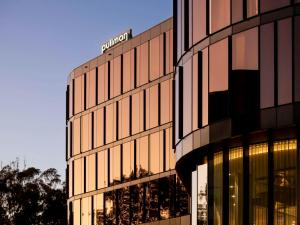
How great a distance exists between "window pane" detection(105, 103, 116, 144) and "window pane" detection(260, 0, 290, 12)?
37.9 metres

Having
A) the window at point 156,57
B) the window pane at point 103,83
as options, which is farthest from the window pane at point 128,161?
the window at point 156,57

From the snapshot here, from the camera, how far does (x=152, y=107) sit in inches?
2778

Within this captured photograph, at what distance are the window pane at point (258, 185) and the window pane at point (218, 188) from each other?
224 centimetres

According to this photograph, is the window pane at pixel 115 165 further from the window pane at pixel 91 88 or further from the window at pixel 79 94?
the window at pixel 79 94

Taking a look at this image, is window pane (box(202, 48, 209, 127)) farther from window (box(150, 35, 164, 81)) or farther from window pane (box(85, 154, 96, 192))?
window pane (box(85, 154, 96, 192))

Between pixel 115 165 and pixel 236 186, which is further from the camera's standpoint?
pixel 115 165

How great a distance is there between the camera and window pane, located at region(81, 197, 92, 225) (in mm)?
81688

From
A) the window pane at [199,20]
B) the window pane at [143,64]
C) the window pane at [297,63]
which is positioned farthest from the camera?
the window pane at [143,64]

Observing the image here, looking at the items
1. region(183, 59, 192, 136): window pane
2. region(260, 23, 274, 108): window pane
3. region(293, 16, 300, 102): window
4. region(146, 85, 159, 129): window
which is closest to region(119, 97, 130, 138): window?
region(146, 85, 159, 129): window

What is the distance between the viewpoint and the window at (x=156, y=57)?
69.3m

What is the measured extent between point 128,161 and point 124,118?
11.7ft

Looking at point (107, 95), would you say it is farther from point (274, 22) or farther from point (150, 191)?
point (274, 22)

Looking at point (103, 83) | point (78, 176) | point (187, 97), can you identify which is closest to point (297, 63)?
point (187, 97)

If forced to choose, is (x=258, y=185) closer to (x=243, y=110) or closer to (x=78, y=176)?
(x=243, y=110)
